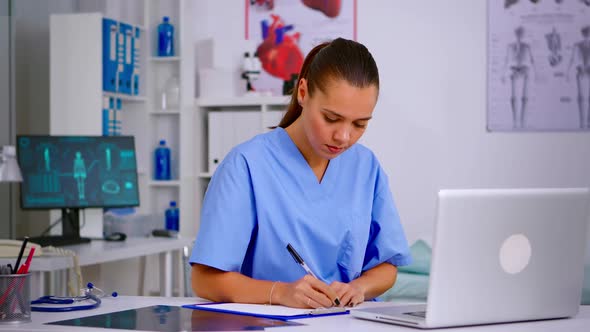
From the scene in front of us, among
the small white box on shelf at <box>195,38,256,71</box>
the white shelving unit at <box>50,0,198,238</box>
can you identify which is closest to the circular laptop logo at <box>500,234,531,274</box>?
the white shelving unit at <box>50,0,198,238</box>

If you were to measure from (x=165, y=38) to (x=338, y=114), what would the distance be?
3761 mm

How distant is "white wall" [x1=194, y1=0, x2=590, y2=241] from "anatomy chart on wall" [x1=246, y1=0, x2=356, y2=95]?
0.52ft

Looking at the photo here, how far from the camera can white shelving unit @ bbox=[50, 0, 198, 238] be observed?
15.7 ft

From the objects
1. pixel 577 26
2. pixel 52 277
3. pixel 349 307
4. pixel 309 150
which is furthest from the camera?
pixel 577 26

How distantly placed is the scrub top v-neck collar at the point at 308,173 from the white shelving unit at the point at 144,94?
115 inches

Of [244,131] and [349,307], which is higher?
[244,131]

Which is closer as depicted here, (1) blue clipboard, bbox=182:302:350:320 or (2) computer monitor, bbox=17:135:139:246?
(1) blue clipboard, bbox=182:302:350:320

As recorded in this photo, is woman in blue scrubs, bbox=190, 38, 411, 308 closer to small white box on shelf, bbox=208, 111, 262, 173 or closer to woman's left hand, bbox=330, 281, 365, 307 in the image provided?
woman's left hand, bbox=330, 281, 365, 307

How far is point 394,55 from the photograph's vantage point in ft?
17.7

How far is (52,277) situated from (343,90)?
8.43 feet

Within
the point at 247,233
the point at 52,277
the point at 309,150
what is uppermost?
the point at 309,150

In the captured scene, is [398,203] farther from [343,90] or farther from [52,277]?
[343,90]

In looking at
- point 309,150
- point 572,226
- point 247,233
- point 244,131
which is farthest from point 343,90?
point 244,131

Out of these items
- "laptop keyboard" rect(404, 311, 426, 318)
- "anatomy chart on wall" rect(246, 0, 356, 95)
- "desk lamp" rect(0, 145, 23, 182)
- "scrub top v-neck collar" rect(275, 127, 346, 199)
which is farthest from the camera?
"anatomy chart on wall" rect(246, 0, 356, 95)
